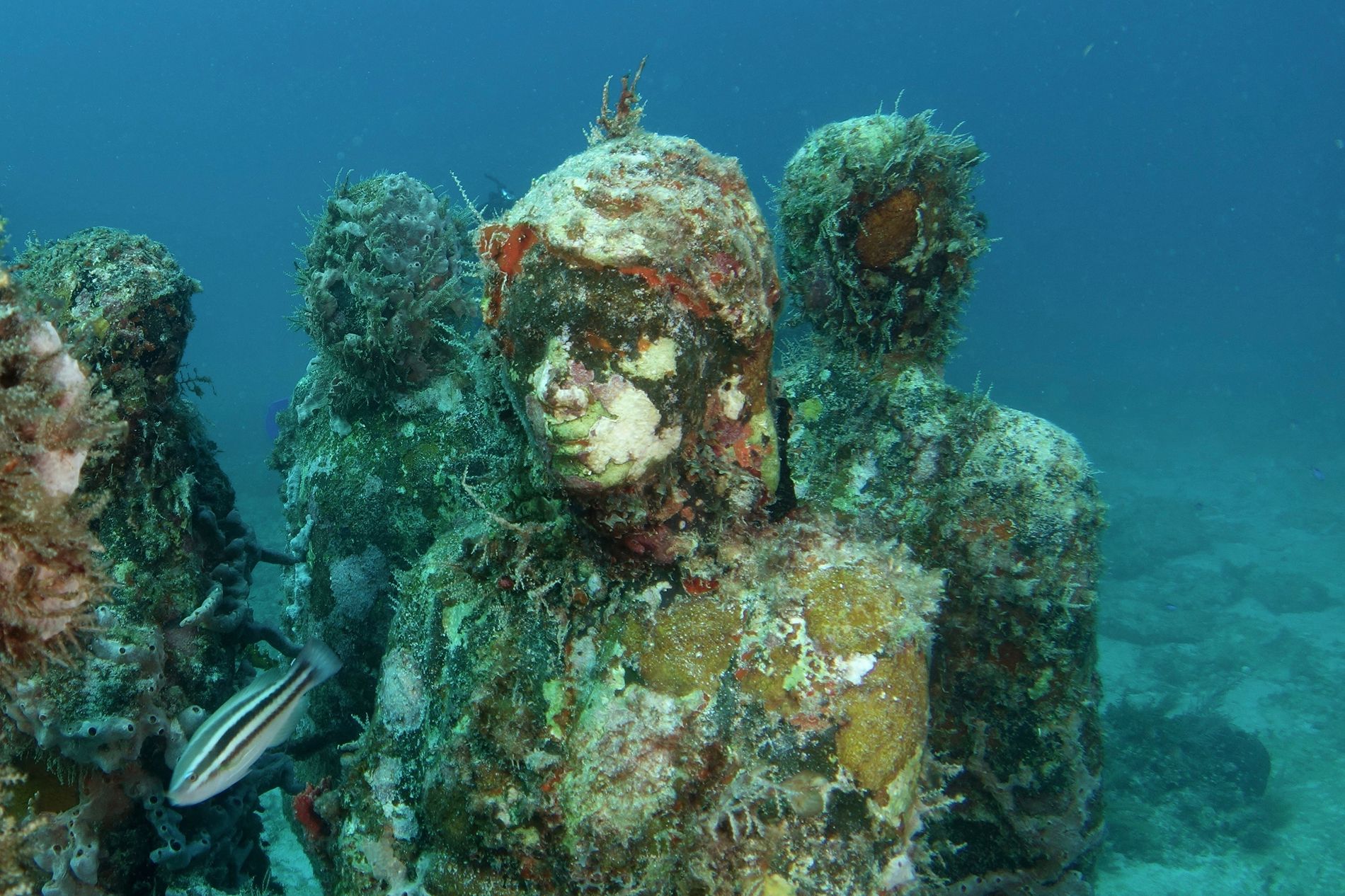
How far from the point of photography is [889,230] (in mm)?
3869

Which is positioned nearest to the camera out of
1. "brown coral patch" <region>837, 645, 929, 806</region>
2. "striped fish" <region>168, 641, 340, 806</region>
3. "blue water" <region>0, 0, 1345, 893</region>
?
"brown coral patch" <region>837, 645, 929, 806</region>

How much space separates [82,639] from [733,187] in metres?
3.25

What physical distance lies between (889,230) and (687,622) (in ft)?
8.46

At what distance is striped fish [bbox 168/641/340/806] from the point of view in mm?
2686

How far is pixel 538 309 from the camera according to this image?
7.23ft

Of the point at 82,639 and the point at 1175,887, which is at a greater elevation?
the point at 1175,887

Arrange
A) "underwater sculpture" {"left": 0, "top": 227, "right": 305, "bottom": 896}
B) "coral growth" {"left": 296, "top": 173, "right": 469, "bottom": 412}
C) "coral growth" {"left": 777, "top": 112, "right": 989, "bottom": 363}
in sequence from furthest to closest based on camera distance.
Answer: "coral growth" {"left": 296, "top": 173, "right": 469, "bottom": 412} < "coral growth" {"left": 777, "top": 112, "right": 989, "bottom": 363} < "underwater sculpture" {"left": 0, "top": 227, "right": 305, "bottom": 896}

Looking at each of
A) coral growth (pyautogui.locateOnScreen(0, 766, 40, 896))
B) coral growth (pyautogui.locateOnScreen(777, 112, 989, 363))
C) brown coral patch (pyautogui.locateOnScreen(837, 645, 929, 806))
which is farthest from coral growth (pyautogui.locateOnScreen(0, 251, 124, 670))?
coral growth (pyautogui.locateOnScreen(777, 112, 989, 363))

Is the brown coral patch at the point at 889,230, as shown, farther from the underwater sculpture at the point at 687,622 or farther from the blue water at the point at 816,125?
the blue water at the point at 816,125

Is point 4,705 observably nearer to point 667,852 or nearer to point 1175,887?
point 667,852

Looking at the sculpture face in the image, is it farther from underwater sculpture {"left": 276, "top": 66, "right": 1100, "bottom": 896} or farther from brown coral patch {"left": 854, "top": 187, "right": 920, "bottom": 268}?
brown coral patch {"left": 854, "top": 187, "right": 920, "bottom": 268}

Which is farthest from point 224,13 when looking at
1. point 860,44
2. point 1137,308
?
point 1137,308

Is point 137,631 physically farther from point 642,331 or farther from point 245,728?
point 642,331

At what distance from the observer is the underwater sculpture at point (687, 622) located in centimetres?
222
